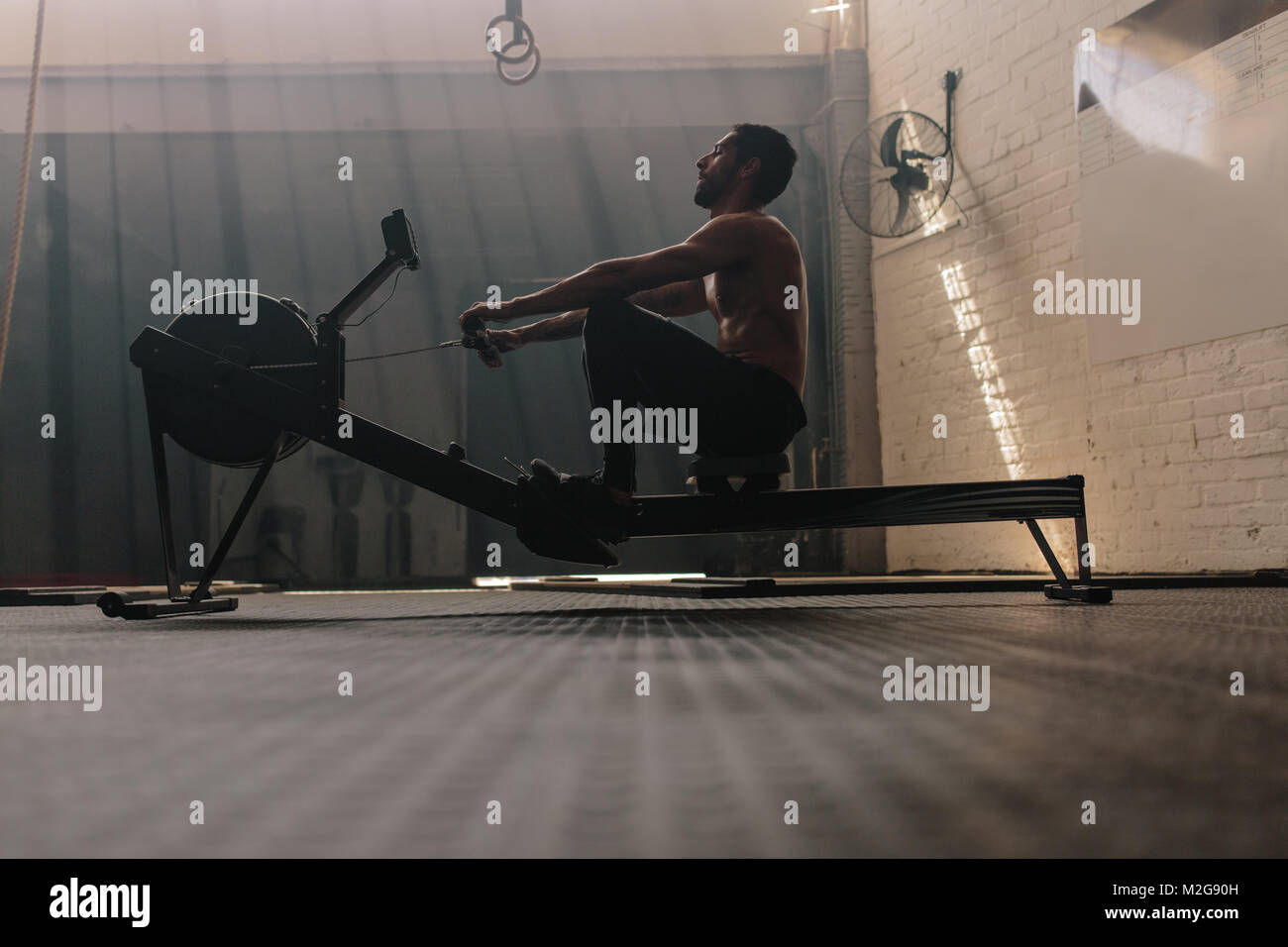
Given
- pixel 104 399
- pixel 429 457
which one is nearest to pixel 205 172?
pixel 104 399

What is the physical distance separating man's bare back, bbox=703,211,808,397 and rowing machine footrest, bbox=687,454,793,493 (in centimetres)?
19

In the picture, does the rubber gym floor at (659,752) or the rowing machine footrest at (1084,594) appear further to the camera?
the rowing machine footrest at (1084,594)

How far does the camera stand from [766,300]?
191 centimetres

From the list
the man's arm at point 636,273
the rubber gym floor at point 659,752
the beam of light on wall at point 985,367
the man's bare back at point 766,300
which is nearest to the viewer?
the rubber gym floor at point 659,752

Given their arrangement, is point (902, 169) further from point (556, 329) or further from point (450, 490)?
point (450, 490)

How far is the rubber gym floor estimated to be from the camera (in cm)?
41

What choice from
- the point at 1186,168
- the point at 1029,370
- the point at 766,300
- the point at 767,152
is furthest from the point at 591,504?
the point at 1029,370

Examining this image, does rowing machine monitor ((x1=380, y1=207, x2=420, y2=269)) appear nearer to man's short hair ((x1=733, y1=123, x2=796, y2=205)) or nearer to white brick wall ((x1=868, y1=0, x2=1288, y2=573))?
man's short hair ((x1=733, y1=123, x2=796, y2=205))

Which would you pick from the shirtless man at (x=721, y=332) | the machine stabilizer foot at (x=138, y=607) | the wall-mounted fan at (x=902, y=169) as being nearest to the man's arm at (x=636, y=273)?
the shirtless man at (x=721, y=332)

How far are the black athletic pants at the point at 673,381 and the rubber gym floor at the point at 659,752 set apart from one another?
0.73 m

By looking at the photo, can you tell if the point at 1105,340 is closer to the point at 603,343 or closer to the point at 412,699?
the point at 603,343

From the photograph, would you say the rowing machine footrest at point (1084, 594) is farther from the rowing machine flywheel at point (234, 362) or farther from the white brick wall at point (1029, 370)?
the rowing machine flywheel at point (234, 362)

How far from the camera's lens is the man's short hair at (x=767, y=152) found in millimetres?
1990
